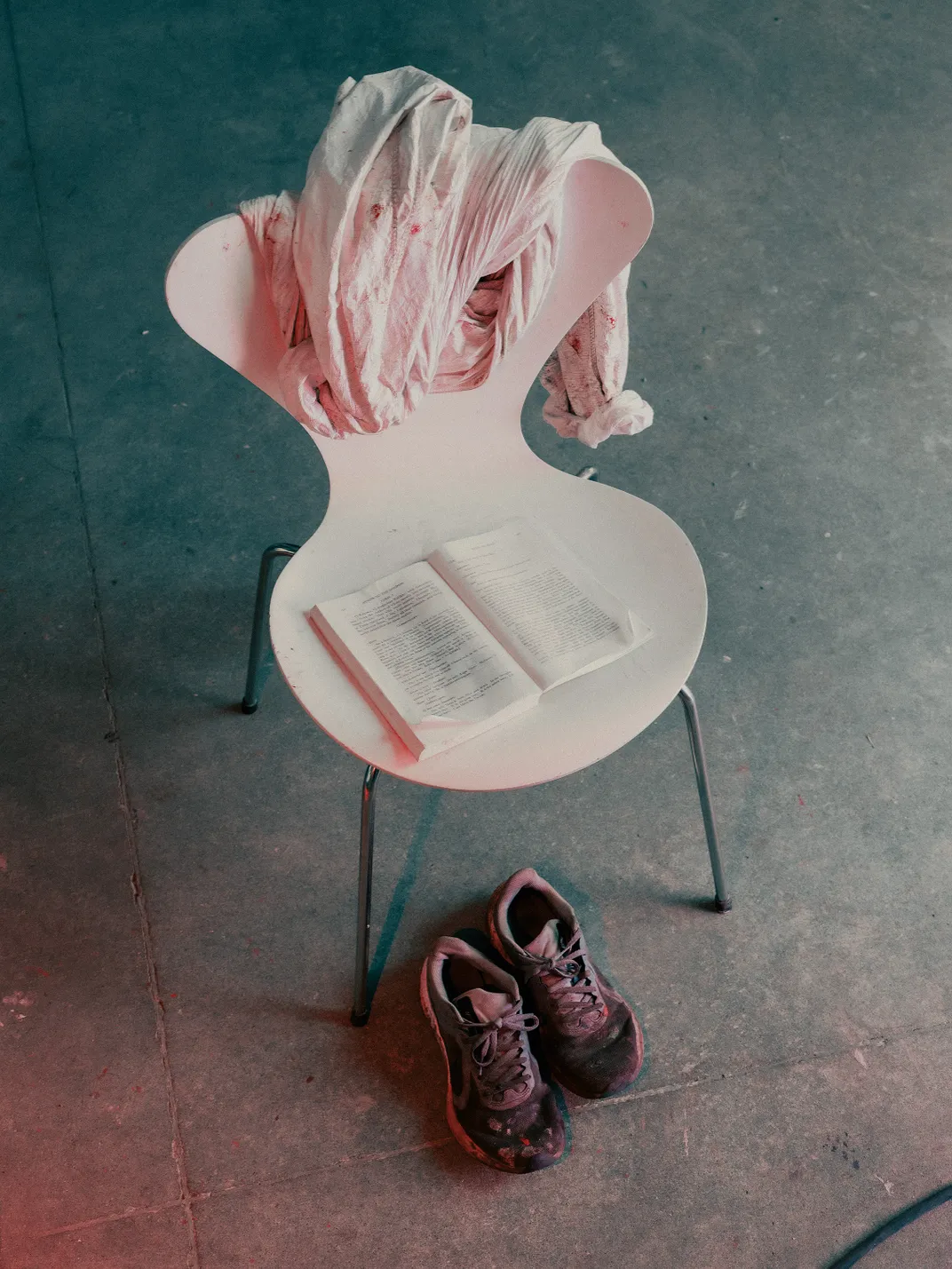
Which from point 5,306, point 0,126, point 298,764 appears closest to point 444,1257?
point 298,764

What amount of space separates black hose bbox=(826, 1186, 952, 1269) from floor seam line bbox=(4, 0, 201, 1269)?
0.77m

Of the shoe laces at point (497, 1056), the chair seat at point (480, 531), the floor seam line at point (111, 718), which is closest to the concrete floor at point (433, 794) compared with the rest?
the floor seam line at point (111, 718)

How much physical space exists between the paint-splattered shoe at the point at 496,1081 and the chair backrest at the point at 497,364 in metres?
0.66

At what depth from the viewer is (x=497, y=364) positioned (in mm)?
1362

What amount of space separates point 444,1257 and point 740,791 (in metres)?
0.75

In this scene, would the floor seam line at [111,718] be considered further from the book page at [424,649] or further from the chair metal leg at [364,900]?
the book page at [424,649]

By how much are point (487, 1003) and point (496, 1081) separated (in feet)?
0.29

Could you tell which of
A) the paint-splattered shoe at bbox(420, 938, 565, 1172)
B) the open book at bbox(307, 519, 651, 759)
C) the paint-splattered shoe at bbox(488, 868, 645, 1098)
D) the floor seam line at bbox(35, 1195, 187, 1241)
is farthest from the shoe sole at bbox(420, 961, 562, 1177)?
the open book at bbox(307, 519, 651, 759)

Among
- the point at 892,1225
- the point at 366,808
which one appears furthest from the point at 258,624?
the point at 892,1225

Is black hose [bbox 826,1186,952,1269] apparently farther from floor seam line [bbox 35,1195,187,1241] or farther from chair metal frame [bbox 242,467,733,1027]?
floor seam line [bbox 35,1195,187,1241]

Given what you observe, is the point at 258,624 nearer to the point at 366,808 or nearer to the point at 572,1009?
the point at 366,808

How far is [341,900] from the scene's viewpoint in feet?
4.99

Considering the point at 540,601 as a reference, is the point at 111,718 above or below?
below

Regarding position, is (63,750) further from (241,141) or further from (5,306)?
(241,141)
